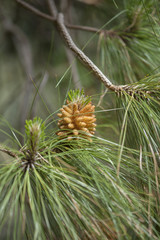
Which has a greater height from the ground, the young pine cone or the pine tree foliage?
the young pine cone

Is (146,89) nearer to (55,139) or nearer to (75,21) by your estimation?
(55,139)

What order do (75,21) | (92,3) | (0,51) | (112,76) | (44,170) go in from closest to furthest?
(44,170)
(112,76)
(92,3)
(75,21)
(0,51)

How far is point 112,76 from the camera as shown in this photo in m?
0.67

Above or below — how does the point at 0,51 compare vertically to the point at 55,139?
above

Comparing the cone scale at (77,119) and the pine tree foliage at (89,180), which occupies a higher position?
the cone scale at (77,119)

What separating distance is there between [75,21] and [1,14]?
0.30 meters

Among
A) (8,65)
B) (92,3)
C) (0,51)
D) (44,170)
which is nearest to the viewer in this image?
(44,170)

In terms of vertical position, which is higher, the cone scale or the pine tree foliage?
the cone scale

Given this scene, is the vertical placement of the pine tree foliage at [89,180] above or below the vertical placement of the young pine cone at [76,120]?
below

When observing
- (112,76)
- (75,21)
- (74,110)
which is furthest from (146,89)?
(75,21)

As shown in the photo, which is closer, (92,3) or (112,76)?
(112,76)

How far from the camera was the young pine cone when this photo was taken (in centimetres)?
41

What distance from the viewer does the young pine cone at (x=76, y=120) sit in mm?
411

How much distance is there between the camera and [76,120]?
416 millimetres
